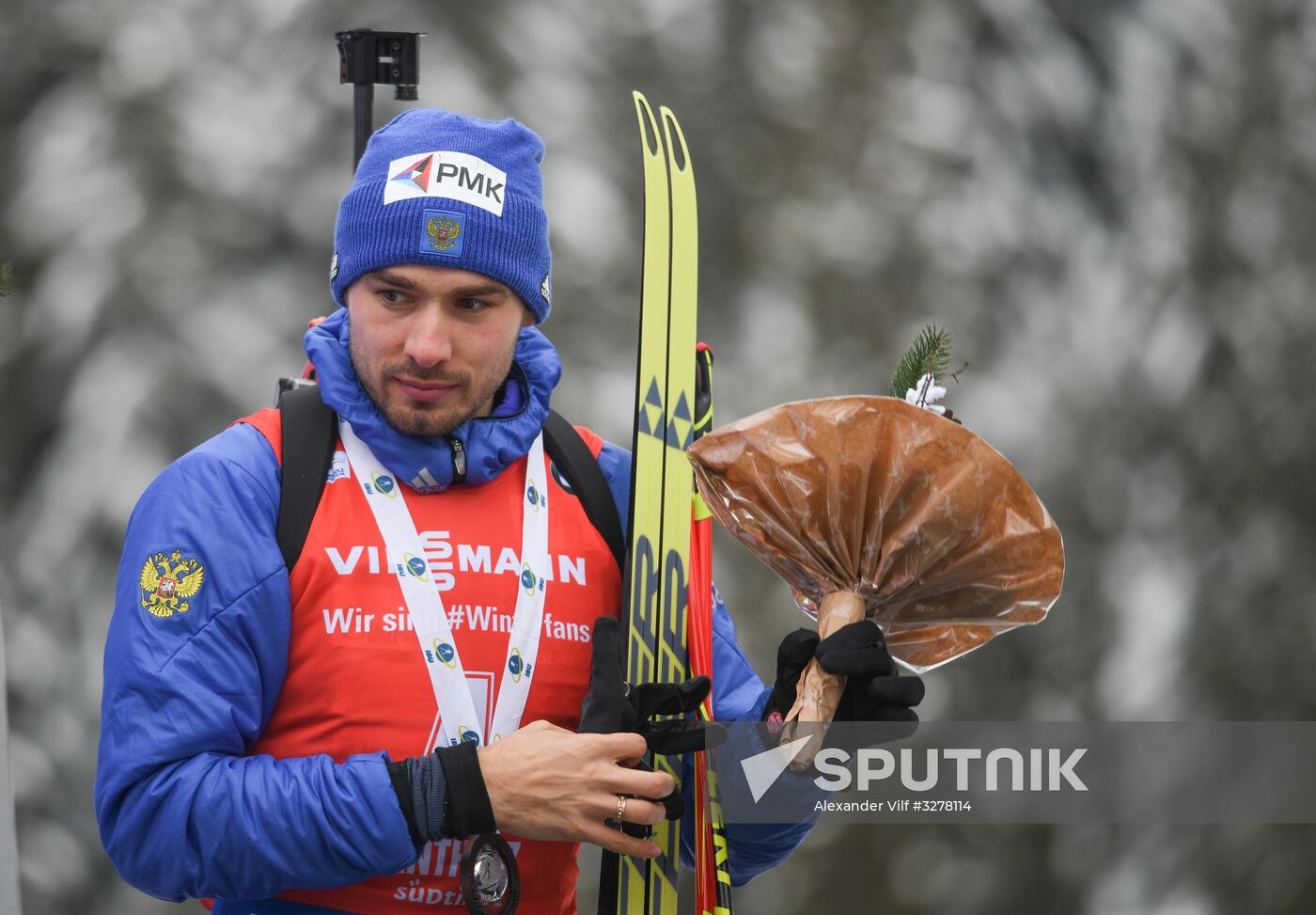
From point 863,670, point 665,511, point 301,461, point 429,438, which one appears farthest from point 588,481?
point 863,670

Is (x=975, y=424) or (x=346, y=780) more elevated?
(x=975, y=424)

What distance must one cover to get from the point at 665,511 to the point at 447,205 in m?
0.43

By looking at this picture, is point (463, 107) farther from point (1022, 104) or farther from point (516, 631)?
point (516, 631)

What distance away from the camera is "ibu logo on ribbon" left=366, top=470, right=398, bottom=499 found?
4.80ft

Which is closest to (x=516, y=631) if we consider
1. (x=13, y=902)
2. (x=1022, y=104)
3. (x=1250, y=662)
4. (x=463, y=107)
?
(x=13, y=902)

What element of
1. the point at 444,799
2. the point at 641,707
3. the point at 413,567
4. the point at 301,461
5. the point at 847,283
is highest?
the point at 847,283

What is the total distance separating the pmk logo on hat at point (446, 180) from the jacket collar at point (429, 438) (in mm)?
167

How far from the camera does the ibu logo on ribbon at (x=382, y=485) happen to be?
57.6 inches

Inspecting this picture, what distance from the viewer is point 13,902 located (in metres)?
2.16

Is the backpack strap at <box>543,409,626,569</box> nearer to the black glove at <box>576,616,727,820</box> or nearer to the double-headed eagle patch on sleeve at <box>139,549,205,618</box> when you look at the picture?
the black glove at <box>576,616,727,820</box>

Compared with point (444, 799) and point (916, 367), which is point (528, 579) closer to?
point (444, 799)

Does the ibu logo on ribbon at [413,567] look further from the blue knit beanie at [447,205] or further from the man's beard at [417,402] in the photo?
the blue knit beanie at [447,205]

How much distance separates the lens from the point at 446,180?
1.47 m

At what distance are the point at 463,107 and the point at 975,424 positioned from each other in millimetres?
1343
